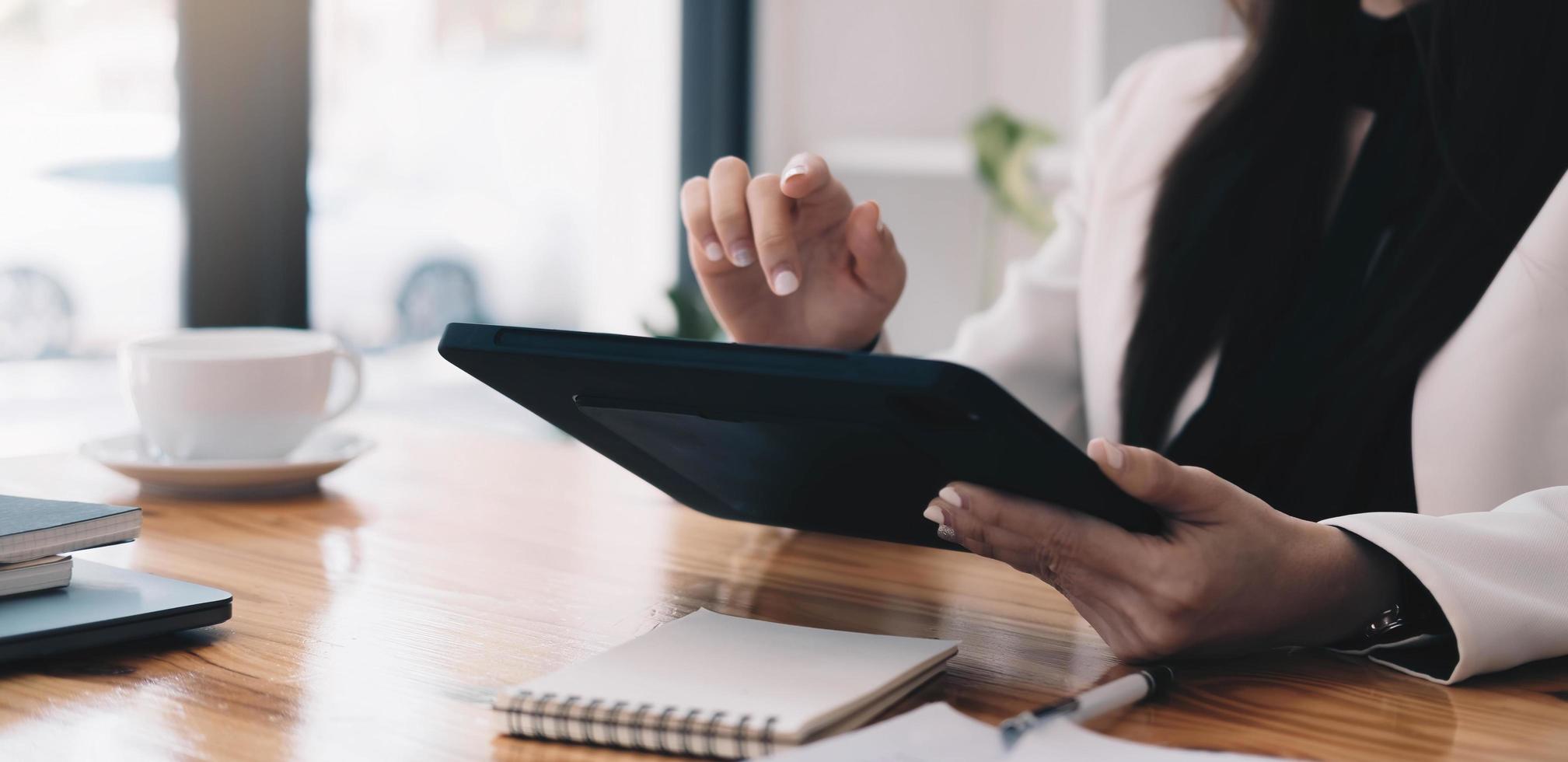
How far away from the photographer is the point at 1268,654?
659mm

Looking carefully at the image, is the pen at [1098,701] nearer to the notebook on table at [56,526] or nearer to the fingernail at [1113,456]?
the fingernail at [1113,456]

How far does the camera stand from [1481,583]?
0.63 meters

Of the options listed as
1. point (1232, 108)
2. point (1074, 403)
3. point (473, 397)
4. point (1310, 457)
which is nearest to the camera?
point (1310, 457)

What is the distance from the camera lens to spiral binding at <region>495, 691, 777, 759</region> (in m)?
0.49

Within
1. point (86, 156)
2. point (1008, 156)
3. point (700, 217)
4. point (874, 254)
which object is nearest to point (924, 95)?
point (1008, 156)

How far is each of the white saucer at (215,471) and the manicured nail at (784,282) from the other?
42cm

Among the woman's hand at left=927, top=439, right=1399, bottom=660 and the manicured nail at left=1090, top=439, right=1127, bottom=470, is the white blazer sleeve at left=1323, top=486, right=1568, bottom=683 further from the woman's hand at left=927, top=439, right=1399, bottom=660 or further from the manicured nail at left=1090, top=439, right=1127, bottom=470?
the manicured nail at left=1090, top=439, right=1127, bottom=470

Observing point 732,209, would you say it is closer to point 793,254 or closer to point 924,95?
point 793,254

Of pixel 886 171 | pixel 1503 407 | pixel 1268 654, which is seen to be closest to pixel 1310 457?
pixel 1503 407

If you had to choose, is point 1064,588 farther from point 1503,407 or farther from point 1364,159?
point 1364,159

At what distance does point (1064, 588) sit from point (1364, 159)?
0.68 m

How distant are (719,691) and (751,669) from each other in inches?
1.4

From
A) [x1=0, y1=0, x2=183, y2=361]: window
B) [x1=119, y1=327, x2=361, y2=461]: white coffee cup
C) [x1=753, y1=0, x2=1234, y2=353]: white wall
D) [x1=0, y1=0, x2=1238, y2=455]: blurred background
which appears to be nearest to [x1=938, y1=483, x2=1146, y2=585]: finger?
[x1=119, y1=327, x2=361, y2=461]: white coffee cup

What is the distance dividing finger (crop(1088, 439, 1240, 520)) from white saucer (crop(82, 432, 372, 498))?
2.21 ft
